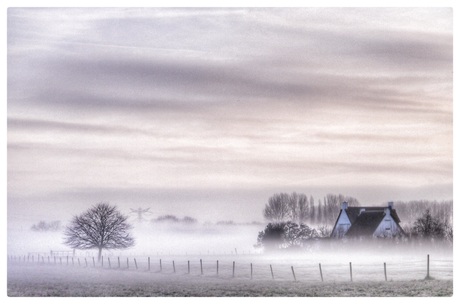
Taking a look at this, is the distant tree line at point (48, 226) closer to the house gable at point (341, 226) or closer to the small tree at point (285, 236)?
the small tree at point (285, 236)

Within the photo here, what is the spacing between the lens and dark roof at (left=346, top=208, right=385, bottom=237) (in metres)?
29.2

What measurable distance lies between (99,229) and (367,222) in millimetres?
8749

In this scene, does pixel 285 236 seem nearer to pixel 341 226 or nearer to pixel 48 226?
pixel 341 226

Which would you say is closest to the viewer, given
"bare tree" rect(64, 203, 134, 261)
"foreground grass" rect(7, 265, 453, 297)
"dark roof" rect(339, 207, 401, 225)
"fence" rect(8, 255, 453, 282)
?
"foreground grass" rect(7, 265, 453, 297)

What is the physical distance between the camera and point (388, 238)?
97.7ft

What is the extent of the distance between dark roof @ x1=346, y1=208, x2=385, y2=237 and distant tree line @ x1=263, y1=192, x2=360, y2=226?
1.76 ft

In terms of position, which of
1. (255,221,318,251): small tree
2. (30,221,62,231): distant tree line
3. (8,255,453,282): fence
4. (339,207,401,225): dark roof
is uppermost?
(339,207,401,225): dark roof

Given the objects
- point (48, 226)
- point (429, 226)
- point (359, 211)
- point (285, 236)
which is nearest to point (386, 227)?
point (359, 211)

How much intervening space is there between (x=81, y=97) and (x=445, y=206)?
12.1 metres

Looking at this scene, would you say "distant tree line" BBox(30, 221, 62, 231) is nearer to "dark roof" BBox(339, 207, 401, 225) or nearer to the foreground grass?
the foreground grass

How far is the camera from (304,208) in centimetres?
2962

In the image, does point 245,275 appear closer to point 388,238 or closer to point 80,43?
point 388,238

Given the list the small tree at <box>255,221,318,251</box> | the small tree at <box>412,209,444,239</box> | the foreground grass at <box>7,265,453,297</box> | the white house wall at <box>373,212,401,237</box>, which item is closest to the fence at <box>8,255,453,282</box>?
the foreground grass at <box>7,265,453,297</box>
